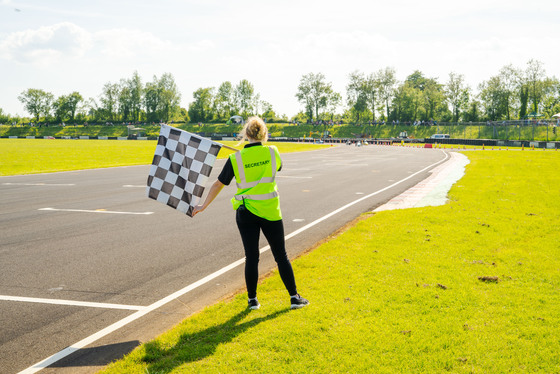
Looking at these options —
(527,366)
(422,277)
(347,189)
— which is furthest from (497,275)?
(347,189)

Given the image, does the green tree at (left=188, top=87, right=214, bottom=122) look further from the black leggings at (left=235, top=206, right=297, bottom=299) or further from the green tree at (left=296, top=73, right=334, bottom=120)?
the black leggings at (left=235, top=206, right=297, bottom=299)

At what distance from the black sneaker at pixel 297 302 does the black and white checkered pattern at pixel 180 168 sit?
5.31 ft

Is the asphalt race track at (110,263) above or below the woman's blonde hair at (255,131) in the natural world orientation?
below

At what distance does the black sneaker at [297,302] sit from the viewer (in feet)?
13.8

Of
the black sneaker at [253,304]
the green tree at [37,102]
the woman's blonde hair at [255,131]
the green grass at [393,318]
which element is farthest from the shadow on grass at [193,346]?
the green tree at [37,102]

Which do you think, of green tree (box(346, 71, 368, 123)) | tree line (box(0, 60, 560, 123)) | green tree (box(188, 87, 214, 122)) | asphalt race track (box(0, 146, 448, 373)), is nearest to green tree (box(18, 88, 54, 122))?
tree line (box(0, 60, 560, 123))

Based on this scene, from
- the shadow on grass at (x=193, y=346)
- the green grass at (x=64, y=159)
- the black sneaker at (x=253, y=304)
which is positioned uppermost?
the green grass at (x=64, y=159)

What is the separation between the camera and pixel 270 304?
4352 millimetres

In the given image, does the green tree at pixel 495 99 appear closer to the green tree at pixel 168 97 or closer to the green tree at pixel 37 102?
the green tree at pixel 168 97

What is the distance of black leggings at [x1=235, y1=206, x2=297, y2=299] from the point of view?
Result: 420cm

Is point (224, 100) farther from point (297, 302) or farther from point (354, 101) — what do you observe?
point (297, 302)

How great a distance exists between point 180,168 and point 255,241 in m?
1.42

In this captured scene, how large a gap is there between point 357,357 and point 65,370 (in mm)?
2297

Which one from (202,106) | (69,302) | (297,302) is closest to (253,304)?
(297,302)
